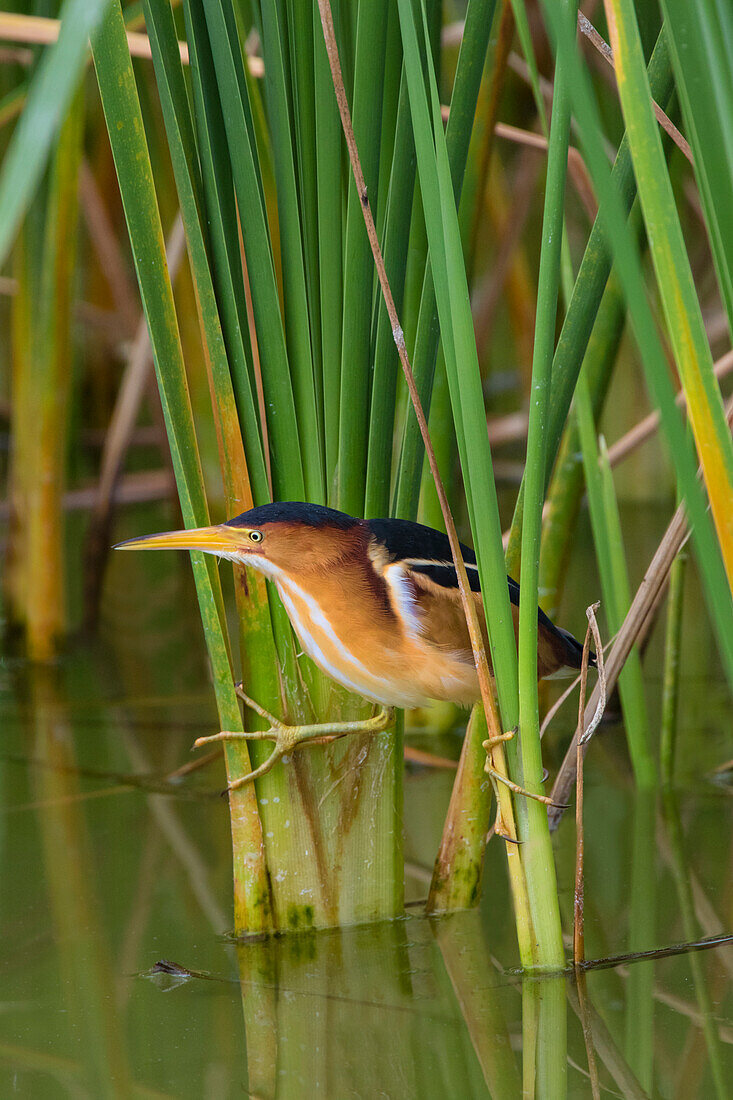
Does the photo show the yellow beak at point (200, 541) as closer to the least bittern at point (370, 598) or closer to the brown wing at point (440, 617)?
the least bittern at point (370, 598)

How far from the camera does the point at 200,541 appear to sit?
0.94 metres

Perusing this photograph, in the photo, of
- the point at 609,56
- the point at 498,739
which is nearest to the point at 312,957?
the point at 498,739

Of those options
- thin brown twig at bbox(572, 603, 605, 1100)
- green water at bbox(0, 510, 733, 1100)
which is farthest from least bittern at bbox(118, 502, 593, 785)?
green water at bbox(0, 510, 733, 1100)

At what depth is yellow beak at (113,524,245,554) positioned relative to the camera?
3.06ft

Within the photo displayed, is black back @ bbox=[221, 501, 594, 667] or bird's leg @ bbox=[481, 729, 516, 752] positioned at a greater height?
black back @ bbox=[221, 501, 594, 667]

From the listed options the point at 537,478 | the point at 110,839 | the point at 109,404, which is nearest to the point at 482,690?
the point at 537,478

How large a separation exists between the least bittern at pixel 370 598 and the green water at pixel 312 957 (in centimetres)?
30

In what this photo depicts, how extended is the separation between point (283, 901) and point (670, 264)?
758mm

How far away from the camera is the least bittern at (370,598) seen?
0.99m

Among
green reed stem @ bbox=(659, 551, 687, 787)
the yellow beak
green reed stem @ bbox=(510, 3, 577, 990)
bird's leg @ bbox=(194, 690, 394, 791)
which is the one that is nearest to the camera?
green reed stem @ bbox=(510, 3, 577, 990)

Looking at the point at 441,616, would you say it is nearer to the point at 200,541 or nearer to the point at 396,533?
the point at 396,533

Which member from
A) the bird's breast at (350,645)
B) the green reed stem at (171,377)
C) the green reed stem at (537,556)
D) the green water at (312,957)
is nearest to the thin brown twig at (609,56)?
the green reed stem at (537,556)

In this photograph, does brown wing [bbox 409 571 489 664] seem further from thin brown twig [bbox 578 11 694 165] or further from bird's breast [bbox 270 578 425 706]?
thin brown twig [bbox 578 11 694 165]

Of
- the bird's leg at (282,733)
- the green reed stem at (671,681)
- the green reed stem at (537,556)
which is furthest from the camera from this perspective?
the green reed stem at (671,681)
